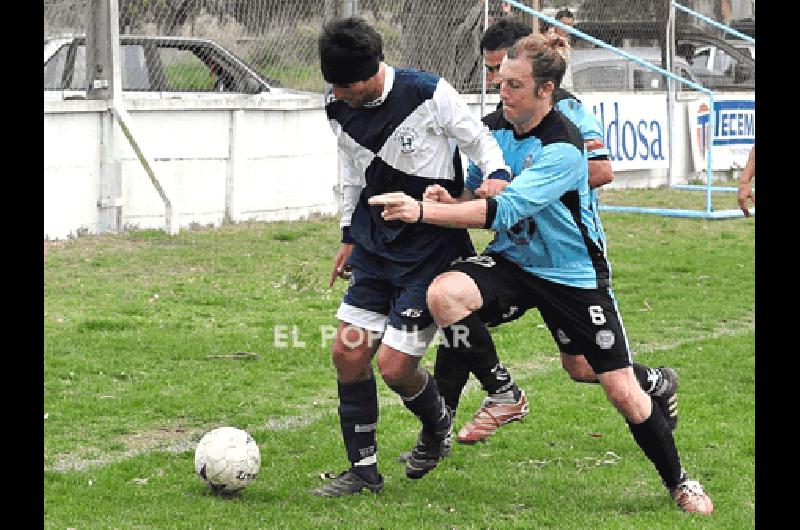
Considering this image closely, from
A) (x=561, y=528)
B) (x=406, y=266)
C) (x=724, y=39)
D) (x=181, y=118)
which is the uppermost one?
(x=724, y=39)

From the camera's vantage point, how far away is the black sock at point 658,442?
5480 mm

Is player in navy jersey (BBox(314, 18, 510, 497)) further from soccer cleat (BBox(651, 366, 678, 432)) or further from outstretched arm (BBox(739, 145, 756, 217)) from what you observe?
outstretched arm (BBox(739, 145, 756, 217))

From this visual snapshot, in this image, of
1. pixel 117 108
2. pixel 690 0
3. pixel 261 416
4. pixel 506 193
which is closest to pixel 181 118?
→ pixel 117 108

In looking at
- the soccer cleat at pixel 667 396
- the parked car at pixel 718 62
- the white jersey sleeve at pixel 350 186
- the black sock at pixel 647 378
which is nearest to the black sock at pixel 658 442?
the black sock at pixel 647 378

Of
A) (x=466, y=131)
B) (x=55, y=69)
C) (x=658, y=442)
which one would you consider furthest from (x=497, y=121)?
(x=55, y=69)

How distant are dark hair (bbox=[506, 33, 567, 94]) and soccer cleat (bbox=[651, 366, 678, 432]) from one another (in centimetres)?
148

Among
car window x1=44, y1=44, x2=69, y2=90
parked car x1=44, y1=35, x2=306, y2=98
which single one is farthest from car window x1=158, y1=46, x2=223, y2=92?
car window x1=44, y1=44, x2=69, y2=90

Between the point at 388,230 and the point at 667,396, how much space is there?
150cm

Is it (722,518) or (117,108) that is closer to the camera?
(722,518)

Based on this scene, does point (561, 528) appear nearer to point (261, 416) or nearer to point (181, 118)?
point (261, 416)

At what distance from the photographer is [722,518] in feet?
17.9

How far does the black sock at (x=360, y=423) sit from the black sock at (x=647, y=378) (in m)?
1.16

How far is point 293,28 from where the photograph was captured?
14.2 m
